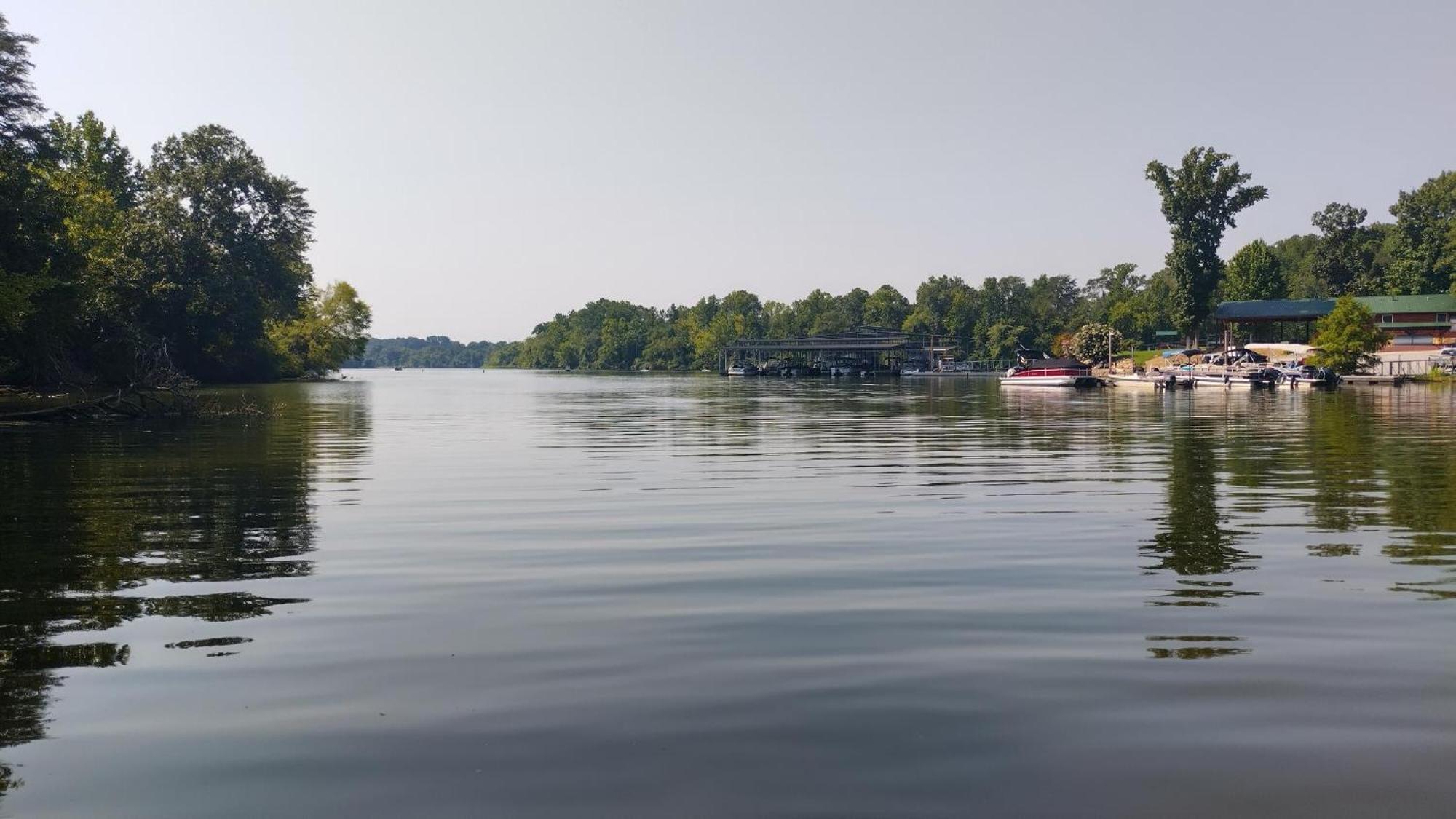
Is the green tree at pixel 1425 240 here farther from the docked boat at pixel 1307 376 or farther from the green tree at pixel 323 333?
→ the green tree at pixel 323 333

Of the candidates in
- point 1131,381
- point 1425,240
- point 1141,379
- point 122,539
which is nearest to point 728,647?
point 122,539

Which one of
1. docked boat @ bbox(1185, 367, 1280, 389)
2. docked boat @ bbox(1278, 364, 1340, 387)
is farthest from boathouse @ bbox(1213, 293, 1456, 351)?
docked boat @ bbox(1278, 364, 1340, 387)

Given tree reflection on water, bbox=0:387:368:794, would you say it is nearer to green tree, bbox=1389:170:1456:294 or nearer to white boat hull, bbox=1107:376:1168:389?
white boat hull, bbox=1107:376:1168:389

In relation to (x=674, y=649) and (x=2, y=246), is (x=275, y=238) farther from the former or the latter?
(x=674, y=649)

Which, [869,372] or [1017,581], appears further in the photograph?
[869,372]

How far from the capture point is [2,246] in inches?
1795

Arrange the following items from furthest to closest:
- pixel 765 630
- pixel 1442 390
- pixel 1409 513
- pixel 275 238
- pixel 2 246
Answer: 1. pixel 275 238
2. pixel 1442 390
3. pixel 2 246
4. pixel 1409 513
5. pixel 765 630

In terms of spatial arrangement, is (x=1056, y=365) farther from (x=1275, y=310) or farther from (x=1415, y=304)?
(x=1415, y=304)

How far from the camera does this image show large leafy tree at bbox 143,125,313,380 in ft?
306

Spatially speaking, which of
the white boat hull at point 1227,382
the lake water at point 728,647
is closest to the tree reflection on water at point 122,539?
the lake water at point 728,647

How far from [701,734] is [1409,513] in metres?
15.3

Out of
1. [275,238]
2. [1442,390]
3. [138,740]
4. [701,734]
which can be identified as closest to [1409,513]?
[701,734]

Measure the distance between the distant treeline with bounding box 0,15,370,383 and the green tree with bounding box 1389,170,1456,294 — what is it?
137348 millimetres

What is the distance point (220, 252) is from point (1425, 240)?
145454 mm
